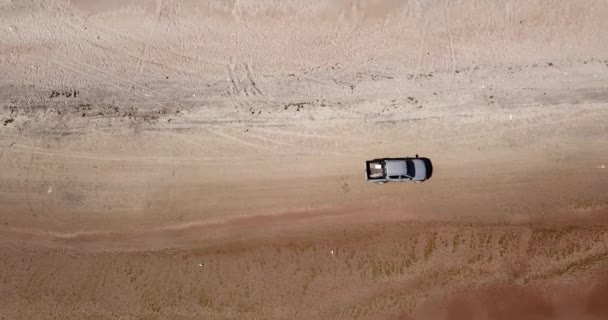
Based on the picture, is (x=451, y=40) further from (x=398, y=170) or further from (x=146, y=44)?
(x=146, y=44)

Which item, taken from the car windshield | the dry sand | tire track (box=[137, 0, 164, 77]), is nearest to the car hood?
the car windshield

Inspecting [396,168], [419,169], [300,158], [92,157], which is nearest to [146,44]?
[92,157]

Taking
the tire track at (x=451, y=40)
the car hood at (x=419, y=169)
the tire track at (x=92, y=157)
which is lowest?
the car hood at (x=419, y=169)

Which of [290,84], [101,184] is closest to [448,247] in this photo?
[290,84]

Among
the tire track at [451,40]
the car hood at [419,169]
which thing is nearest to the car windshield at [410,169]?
the car hood at [419,169]

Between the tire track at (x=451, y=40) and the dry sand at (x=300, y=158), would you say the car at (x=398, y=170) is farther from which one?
the tire track at (x=451, y=40)

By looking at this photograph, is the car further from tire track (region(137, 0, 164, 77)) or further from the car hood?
tire track (region(137, 0, 164, 77))

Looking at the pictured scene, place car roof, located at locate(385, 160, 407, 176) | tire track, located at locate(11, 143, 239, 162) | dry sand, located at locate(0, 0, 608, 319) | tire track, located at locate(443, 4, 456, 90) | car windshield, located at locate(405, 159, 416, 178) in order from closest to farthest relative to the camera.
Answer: dry sand, located at locate(0, 0, 608, 319)
car roof, located at locate(385, 160, 407, 176)
car windshield, located at locate(405, 159, 416, 178)
tire track, located at locate(11, 143, 239, 162)
tire track, located at locate(443, 4, 456, 90)

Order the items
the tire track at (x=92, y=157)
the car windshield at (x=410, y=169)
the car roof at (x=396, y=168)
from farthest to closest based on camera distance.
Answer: the tire track at (x=92, y=157) < the car windshield at (x=410, y=169) < the car roof at (x=396, y=168)
